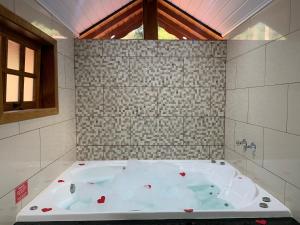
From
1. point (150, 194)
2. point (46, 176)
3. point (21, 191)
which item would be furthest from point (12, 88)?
point (150, 194)

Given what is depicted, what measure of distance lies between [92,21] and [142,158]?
1.69m

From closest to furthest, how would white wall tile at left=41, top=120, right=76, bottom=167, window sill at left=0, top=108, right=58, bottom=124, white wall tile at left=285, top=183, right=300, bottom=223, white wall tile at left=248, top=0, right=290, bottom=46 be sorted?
window sill at left=0, top=108, right=58, bottom=124 → white wall tile at left=285, top=183, right=300, bottom=223 → white wall tile at left=248, top=0, right=290, bottom=46 → white wall tile at left=41, top=120, right=76, bottom=167

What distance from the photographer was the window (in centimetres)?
146

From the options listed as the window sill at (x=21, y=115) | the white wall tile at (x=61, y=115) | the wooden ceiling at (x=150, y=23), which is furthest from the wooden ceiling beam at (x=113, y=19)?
the window sill at (x=21, y=115)

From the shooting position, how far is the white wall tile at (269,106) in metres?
1.60

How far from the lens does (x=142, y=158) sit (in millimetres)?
2826

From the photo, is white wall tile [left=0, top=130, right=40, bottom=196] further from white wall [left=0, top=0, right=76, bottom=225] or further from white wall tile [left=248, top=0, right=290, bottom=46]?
white wall tile [left=248, top=0, right=290, bottom=46]

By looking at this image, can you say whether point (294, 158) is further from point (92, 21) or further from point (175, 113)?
point (92, 21)

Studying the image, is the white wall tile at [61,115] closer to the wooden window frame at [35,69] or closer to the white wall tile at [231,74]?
the wooden window frame at [35,69]

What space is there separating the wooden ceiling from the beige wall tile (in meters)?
1.02

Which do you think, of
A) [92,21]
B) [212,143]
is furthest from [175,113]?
[92,21]

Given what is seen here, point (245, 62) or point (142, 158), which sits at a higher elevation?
point (245, 62)

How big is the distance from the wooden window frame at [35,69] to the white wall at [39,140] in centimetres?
9

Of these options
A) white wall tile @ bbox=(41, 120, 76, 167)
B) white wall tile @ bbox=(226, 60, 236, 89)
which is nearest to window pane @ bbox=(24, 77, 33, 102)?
white wall tile @ bbox=(41, 120, 76, 167)
